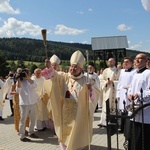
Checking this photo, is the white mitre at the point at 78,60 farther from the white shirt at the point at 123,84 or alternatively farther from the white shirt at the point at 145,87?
the white shirt at the point at 123,84

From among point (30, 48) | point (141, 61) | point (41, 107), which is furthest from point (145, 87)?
point (30, 48)

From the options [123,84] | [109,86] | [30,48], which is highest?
[30,48]

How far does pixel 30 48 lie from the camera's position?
101m

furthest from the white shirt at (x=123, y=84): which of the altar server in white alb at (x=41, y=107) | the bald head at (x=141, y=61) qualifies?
the altar server in white alb at (x=41, y=107)

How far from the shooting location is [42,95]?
28.3 feet

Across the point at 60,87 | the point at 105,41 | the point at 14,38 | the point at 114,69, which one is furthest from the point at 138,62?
the point at 14,38

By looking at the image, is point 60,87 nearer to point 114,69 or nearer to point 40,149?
point 40,149

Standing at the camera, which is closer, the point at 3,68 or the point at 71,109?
the point at 71,109

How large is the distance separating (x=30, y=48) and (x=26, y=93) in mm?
94962

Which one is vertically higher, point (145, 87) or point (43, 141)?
point (145, 87)

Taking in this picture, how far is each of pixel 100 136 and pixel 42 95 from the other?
7.47ft

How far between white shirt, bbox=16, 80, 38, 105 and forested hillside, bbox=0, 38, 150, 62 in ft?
243

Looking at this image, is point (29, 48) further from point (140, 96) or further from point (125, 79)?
point (140, 96)

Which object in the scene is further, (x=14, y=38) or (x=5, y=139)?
(x=14, y=38)
